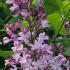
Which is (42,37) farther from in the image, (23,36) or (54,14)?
(54,14)

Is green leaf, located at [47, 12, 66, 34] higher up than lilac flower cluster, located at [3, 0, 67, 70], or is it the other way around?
green leaf, located at [47, 12, 66, 34]

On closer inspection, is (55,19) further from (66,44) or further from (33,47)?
(33,47)

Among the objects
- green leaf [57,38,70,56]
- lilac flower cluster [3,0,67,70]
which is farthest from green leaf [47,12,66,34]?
lilac flower cluster [3,0,67,70]

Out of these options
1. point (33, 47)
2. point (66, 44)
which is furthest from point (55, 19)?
point (33, 47)

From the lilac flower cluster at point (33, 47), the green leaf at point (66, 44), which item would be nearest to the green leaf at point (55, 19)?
the green leaf at point (66, 44)

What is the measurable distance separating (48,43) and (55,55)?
0.05m

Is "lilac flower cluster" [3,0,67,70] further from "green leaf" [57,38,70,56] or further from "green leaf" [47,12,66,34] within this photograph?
"green leaf" [47,12,66,34]

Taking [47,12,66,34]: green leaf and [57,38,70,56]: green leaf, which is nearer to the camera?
[57,38,70,56]: green leaf

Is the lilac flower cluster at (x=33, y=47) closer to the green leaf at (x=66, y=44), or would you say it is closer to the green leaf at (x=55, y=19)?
the green leaf at (x=66, y=44)

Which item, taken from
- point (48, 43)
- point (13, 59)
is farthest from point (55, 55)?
point (13, 59)

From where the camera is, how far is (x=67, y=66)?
5.24 feet

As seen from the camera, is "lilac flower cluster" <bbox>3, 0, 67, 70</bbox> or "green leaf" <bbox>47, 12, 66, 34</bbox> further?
"green leaf" <bbox>47, 12, 66, 34</bbox>

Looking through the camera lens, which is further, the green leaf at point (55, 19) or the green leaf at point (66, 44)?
the green leaf at point (55, 19)

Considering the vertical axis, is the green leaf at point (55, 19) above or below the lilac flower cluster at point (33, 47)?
above
